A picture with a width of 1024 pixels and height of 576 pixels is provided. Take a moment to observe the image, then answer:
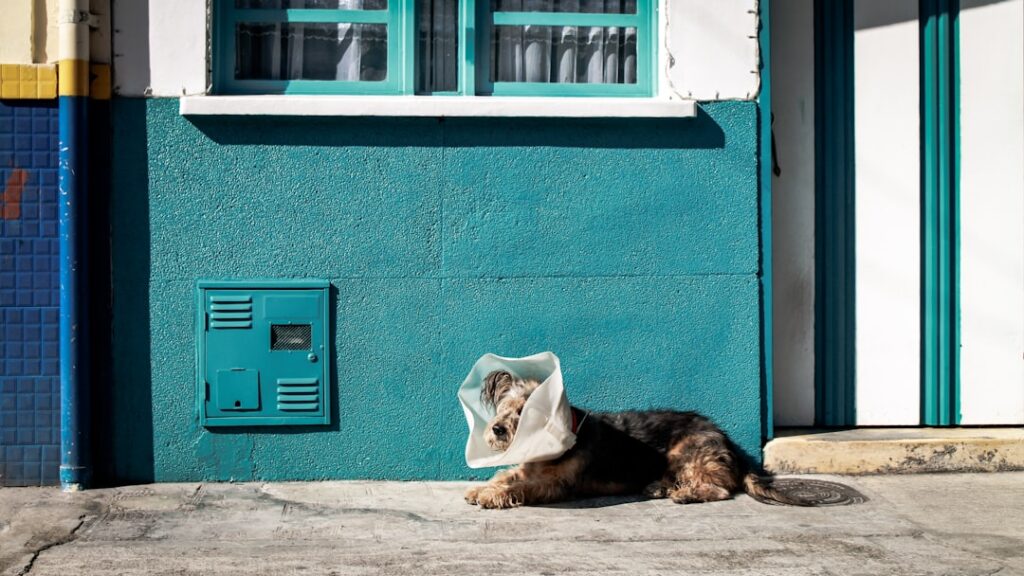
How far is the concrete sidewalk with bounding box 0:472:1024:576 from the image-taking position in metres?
5.04

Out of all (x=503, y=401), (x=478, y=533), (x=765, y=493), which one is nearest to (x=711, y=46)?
(x=503, y=401)

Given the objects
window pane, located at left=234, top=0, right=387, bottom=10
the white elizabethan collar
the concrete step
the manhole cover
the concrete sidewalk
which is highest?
window pane, located at left=234, top=0, right=387, bottom=10

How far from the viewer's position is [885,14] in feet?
22.8

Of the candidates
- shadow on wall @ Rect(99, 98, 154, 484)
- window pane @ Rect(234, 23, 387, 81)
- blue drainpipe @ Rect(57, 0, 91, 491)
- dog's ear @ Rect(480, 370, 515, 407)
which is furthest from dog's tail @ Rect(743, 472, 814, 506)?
blue drainpipe @ Rect(57, 0, 91, 491)

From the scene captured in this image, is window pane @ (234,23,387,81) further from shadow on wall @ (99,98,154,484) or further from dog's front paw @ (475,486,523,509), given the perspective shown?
dog's front paw @ (475,486,523,509)

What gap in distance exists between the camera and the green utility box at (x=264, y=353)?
20.7 ft

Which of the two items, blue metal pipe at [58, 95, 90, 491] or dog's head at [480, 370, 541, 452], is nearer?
dog's head at [480, 370, 541, 452]

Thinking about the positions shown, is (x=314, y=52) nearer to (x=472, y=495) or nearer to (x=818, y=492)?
(x=472, y=495)

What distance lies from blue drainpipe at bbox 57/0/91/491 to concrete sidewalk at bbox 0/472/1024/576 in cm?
26

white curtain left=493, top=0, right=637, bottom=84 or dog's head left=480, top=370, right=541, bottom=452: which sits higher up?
white curtain left=493, top=0, right=637, bottom=84

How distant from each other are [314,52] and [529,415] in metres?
2.46

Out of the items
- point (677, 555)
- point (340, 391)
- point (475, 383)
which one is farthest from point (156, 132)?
point (677, 555)

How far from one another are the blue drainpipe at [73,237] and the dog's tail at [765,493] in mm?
3471

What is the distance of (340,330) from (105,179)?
1.48 metres
